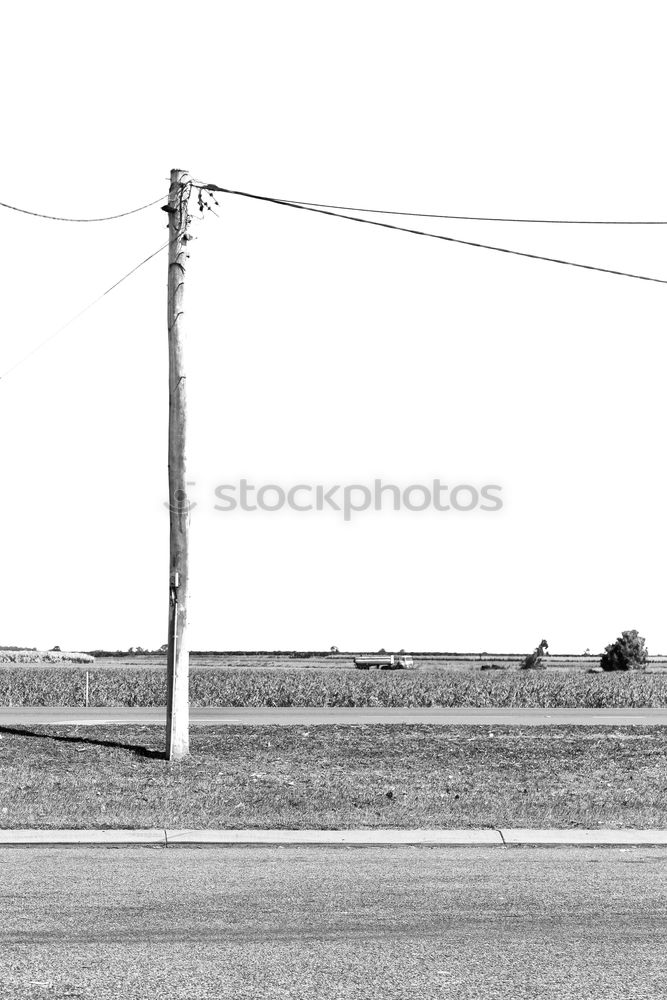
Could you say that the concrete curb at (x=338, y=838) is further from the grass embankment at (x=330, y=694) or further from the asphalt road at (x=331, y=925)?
the grass embankment at (x=330, y=694)

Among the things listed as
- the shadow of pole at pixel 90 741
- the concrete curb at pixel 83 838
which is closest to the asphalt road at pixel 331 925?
the concrete curb at pixel 83 838

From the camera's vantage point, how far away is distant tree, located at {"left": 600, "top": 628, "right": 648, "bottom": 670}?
7500 centimetres

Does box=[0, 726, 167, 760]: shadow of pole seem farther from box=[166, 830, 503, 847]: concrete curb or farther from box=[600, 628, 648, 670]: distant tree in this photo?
box=[600, 628, 648, 670]: distant tree

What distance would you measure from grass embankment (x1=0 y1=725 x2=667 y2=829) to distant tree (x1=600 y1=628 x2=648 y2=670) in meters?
58.0

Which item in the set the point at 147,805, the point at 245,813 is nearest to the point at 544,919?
the point at 245,813

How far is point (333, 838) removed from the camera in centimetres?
1165

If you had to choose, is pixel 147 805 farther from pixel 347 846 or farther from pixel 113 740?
pixel 113 740

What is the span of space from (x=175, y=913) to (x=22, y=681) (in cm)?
3114

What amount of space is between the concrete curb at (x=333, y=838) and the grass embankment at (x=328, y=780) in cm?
41

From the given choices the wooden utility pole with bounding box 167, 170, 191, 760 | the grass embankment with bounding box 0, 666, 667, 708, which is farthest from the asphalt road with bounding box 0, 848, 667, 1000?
the grass embankment with bounding box 0, 666, 667, 708

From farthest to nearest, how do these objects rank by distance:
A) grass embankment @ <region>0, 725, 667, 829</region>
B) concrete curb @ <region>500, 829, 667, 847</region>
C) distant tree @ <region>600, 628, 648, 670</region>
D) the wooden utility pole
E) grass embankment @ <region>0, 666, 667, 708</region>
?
distant tree @ <region>600, 628, 648, 670</region>, grass embankment @ <region>0, 666, 667, 708</region>, the wooden utility pole, grass embankment @ <region>0, 725, 667, 829</region>, concrete curb @ <region>500, 829, 667, 847</region>

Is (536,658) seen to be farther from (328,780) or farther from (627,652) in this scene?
(328,780)

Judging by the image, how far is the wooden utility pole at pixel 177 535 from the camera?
638 inches

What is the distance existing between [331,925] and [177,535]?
9.23m
